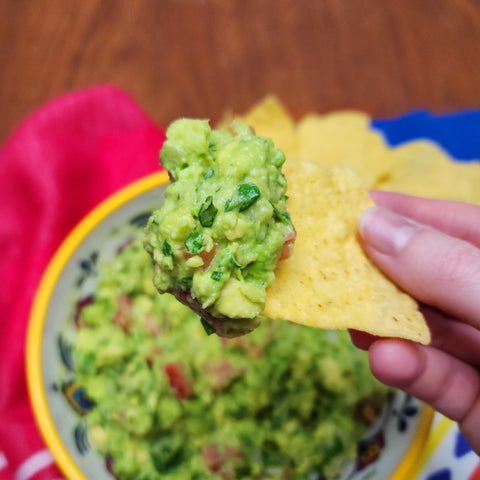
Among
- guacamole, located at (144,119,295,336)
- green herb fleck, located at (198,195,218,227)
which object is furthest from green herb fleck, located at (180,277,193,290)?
green herb fleck, located at (198,195,218,227)

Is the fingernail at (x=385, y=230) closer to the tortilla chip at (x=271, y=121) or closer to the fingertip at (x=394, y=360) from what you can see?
the fingertip at (x=394, y=360)

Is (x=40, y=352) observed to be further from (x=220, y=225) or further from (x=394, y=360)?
(x=394, y=360)

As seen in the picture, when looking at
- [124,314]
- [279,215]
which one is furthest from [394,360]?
[124,314]

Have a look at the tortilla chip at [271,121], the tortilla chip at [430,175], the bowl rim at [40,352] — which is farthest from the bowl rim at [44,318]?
the tortilla chip at [430,175]

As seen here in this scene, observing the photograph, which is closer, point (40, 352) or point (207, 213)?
point (207, 213)

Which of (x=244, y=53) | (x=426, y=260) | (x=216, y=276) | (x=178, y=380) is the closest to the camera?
(x=216, y=276)

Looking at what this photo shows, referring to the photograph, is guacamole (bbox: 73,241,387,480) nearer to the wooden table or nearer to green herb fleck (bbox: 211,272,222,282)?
green herb fleck (bbox: 211,272,222,282)

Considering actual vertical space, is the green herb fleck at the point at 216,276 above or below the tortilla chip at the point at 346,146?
below
